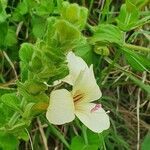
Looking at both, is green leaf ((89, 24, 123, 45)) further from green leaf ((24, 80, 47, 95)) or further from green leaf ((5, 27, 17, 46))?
green leaf ((24, 80, 47, 95))

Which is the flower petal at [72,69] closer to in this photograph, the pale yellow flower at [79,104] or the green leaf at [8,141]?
the pale yellow flower at [79,104]

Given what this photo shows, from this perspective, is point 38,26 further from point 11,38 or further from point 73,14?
point 73,14

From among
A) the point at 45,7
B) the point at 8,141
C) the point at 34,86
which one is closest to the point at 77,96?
the point at 34,86

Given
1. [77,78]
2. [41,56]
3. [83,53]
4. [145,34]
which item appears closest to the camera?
[41,56]

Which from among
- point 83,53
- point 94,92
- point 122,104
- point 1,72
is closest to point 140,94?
point 122,104

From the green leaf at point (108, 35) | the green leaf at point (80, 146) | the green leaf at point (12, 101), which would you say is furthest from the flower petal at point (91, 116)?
the green leaf at point (108, 35)

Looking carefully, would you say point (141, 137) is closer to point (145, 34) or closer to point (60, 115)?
point (145, 34)

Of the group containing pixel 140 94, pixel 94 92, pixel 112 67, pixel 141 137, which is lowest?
pixel 141 137
